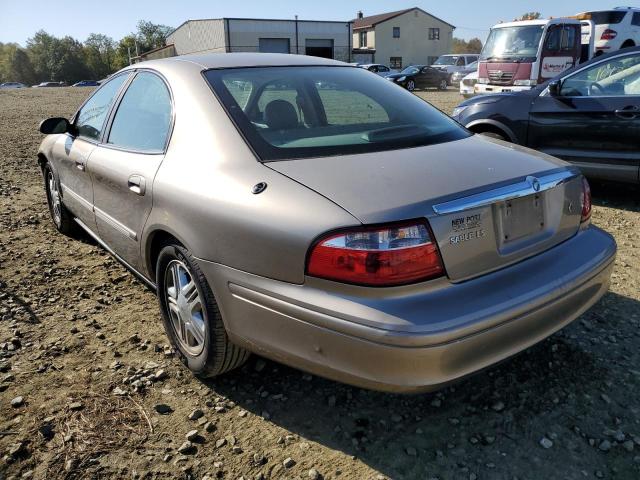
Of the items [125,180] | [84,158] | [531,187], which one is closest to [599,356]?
[531,187]

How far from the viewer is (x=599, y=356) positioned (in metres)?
2.85

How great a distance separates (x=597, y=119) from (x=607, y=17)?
45.9 ft

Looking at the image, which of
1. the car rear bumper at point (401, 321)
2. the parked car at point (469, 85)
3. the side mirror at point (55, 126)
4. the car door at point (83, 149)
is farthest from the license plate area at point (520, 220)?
the parked car at point (469, 85)

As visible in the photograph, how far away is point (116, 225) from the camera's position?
323 centimetres

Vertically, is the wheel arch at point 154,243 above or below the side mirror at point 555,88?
below

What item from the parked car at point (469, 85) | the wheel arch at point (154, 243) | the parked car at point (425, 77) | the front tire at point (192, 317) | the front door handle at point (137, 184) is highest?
the parked car at point (425, 77)

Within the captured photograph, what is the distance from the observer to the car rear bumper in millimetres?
1862

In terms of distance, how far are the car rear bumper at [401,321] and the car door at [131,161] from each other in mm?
824

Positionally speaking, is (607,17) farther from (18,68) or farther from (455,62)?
(18,68)

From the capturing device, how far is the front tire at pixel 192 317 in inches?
95.7

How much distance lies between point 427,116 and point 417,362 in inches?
64.2

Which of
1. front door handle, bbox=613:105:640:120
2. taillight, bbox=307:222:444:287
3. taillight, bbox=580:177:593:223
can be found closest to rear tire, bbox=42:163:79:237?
taillight, bbox=307:222:444:287

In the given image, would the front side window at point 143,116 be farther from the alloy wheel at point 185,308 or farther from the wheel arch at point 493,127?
the wheel arch at point 493,127

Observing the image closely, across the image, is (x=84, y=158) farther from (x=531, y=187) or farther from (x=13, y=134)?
(x=13, y=134)
